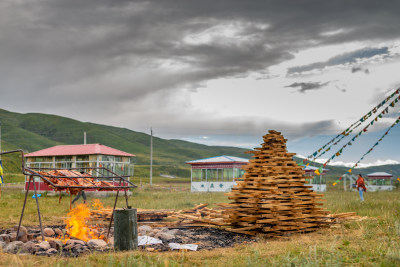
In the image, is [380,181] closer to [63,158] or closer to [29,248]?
[63,158]

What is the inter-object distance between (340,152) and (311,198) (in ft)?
11.6

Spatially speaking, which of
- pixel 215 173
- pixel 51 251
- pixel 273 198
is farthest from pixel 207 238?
pixel 215 173

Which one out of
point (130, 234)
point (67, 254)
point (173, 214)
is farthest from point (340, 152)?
point (67, 254)

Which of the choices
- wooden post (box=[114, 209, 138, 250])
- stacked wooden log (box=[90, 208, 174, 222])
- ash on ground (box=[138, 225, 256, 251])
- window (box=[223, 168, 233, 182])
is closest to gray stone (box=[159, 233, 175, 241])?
ash on ground (box=[138, 225, 256, 251])

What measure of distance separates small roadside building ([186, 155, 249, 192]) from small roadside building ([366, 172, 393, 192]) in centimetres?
2574

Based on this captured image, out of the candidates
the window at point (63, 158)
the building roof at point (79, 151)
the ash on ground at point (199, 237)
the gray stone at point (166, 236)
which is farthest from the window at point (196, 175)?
the gray stone at point (166, 236)

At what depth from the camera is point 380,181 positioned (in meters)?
58.8

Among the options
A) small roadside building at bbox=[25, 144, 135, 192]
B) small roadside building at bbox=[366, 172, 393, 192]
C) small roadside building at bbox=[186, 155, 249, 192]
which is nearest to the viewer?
small roadside building at bbox=[25, 144, 135, 192]

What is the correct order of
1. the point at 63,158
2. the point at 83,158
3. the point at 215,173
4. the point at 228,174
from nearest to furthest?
the point at 83,158, the point at 63,158, the point at 228,174, the point at 215,173

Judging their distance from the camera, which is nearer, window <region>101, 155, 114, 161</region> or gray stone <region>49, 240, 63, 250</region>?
gray stone <region>49, 240, 63, 250</region>

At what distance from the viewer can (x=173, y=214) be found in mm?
14172

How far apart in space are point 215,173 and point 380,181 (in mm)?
29334

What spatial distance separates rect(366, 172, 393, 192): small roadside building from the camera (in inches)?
2264

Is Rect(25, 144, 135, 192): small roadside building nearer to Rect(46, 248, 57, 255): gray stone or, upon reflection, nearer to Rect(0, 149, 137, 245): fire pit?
Rect(0, 149, 137, 245): fire pit
